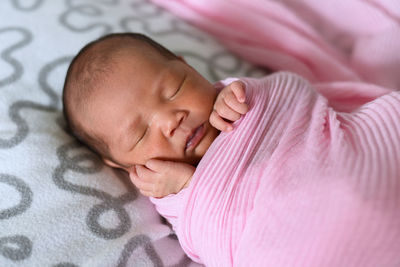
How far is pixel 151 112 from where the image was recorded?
0.88 meters

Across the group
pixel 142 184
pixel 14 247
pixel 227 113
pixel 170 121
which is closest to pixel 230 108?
pixel 227 113

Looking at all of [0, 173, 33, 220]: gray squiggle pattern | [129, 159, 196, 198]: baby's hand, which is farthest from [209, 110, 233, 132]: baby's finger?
[0, 173, 33, 220]: gray squiggle pattern

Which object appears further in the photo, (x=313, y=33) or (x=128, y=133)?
(x=313, y=33)

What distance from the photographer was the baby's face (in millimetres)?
867

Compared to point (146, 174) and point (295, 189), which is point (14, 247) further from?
point (295, 189)

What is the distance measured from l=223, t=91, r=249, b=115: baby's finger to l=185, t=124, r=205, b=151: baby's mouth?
0.26 feet

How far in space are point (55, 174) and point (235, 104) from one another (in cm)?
41

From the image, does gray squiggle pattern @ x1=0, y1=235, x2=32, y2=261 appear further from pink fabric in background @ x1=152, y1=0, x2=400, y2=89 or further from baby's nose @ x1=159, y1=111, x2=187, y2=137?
pink fabric in background @ x1=152, y1=0, x2=400, y2=89

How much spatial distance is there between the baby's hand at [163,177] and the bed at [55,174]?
0.06 meters

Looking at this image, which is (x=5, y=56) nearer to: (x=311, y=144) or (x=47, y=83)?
(x=47, y=83)

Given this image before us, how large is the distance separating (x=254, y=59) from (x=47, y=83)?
→ 0.62 meters

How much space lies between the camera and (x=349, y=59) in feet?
4.49

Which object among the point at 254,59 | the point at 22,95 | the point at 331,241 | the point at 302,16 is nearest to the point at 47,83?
the point at 22,95

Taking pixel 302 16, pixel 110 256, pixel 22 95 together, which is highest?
pixel 302 16
